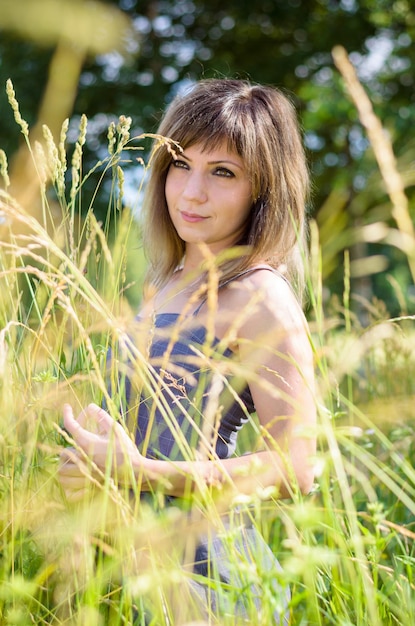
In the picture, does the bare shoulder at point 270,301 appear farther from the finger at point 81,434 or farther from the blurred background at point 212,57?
the blurred background at point 212,57

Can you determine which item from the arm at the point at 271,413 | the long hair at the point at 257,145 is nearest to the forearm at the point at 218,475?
the arm at the point at 271,413

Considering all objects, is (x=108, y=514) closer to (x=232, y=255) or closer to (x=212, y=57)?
(x=232, y=255)

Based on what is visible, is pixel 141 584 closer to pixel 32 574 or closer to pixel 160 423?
pixel 32 574

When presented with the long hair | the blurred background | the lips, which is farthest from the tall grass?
the blurred background

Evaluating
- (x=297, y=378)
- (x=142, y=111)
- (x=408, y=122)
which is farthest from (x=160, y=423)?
(x=142, y=111)

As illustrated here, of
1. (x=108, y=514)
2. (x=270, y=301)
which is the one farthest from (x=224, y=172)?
(x=108, y=514)

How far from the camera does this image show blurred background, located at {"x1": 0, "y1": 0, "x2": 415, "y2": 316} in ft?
31.9

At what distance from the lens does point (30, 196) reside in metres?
1.42

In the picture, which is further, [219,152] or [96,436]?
[219,152]

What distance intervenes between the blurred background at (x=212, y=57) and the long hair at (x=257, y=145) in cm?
743

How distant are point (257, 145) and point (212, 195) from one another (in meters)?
0.18

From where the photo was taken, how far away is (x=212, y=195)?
176 centimetres

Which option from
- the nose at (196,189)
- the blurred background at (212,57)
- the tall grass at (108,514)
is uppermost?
the blurred background at (212,57)

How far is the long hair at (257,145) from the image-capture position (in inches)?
69.6
